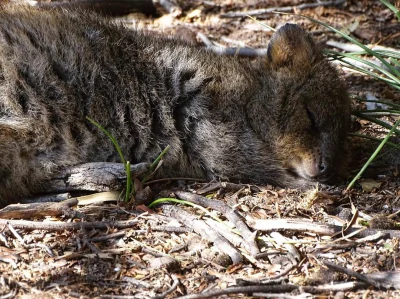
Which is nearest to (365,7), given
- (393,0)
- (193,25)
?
(393,0)

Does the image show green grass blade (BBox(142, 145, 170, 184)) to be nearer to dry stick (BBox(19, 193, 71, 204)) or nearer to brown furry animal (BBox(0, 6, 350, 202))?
brown furry animal (BBox(0, 6, 350, 202))

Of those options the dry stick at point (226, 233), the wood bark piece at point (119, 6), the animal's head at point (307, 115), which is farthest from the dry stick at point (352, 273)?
the wood bark piece at point (119, 6)

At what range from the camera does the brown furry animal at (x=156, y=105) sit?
4.98 meters

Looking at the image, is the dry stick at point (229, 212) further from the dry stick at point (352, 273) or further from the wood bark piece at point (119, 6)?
the wood bark piece at point (119, 6)

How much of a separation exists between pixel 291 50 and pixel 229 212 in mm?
1941

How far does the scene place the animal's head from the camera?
538cm

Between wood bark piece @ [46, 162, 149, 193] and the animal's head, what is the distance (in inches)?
51.6

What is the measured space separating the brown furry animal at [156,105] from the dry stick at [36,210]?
36 cm

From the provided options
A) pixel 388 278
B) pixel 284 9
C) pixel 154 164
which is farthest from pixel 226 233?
pixel 284 9

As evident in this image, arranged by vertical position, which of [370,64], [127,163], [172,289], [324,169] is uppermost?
[370,64]

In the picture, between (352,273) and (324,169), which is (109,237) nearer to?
(352,273)

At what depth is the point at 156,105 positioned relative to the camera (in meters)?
5.34

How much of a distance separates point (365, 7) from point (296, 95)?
4296mm

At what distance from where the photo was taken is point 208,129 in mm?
5363
